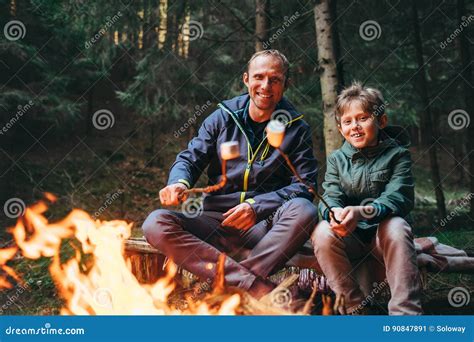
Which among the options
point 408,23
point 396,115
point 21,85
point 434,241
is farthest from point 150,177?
point 434,241

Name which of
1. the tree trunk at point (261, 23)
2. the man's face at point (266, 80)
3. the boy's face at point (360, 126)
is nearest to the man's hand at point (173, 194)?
the man's face at point (266, 80)

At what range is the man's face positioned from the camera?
322 cm

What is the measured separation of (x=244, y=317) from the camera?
260 centimetres

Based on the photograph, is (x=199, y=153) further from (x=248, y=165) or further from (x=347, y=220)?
(x=347, y=220)

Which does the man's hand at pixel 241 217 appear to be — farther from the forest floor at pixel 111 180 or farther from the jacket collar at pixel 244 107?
Result: the forest floor at pixel 111 180

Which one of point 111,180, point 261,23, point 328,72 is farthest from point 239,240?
point 111,180

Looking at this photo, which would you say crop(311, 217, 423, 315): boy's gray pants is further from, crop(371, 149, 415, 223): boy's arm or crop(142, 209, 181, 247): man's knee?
crop(142, 209, 181, 247): man's knee

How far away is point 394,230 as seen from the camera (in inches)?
105

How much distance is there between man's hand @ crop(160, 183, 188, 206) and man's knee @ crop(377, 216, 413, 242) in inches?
46.4

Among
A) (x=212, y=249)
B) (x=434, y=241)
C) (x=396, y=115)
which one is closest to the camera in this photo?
(x=212, y=249)

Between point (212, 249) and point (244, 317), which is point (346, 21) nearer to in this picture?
point (212, 249)

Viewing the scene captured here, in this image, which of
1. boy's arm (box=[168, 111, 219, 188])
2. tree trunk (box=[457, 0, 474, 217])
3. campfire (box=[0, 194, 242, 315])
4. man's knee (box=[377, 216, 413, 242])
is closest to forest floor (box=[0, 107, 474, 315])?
tree trunk (box=[457, 0, 474, 217])

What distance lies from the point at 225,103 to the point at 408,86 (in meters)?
5.16

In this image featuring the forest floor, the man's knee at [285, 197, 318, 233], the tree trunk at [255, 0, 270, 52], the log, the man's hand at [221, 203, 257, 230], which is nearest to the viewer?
the man's knee at [285, 197, 318, 233]
